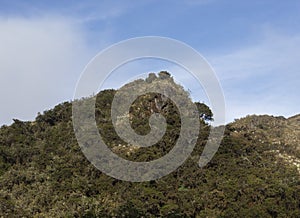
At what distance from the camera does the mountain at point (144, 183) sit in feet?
81.8

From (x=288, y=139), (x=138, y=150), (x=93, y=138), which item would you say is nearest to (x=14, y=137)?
(x=93, y=138)

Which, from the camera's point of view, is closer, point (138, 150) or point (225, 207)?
point (225, 207)

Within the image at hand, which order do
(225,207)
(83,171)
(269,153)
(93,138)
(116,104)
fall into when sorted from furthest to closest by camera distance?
(116,104) → (269,153) → (93,138) → (83,171) → (225,207)

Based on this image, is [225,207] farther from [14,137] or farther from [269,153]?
[14,137]

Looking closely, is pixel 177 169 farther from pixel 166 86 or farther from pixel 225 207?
pixel 166 86

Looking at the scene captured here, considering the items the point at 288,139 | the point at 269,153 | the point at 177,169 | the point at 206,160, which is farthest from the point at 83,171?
the point at 288,139

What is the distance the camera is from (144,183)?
2675 cm

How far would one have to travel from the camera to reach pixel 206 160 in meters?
29.5

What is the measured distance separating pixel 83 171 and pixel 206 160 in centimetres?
684

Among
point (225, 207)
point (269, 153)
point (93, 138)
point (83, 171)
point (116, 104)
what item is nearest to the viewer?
point (225, 207)

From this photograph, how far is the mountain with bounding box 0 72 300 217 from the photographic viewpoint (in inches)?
982

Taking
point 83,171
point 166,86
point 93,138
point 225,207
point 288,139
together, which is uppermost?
point 166,86

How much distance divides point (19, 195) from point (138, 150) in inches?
268

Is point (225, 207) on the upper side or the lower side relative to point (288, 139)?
lower
